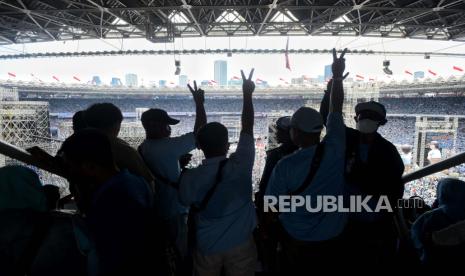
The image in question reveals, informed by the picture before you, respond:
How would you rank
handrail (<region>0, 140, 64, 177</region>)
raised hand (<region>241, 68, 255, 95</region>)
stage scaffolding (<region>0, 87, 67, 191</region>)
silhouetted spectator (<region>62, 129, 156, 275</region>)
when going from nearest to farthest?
silhouetted spectator (<region>62, 129, 156, 275</region>) → handrail (<region>0, 140, 64, 177</region>) → raised hand (<region>241, 68, 255, 95</region>) → stage scaffolding (<region>0, 87, 67, 191</region>)

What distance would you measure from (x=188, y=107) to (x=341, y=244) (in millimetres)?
29630

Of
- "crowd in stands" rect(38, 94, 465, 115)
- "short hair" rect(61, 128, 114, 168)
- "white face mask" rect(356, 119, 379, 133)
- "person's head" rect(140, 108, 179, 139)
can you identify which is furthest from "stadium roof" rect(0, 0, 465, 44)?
"crowd in stands" rect(38, 94, 465, 115)

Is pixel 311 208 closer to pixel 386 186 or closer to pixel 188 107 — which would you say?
pixel 386 186

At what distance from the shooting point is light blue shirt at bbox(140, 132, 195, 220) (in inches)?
62.6

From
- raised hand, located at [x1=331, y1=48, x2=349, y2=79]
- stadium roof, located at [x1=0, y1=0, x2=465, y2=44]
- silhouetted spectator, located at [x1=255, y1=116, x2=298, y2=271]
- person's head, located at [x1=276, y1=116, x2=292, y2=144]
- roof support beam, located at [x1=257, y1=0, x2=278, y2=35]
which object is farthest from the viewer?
stadium roof, located at [x1=0, y1=0, x2=465, y2=44]

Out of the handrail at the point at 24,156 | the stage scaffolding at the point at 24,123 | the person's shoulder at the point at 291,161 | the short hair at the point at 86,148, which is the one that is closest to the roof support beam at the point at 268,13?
the person's shoulder at the point at 291,161

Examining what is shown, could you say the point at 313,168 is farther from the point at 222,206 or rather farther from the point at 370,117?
the point at 370,117

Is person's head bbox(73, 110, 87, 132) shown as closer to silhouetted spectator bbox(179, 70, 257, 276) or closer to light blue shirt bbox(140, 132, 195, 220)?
light blue shirt bbox(140, 132, 195, 220)

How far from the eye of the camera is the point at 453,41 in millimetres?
9719

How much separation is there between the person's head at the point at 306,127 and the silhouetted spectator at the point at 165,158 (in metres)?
0.58

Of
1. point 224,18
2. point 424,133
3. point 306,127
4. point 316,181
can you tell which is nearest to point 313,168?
point 316,181

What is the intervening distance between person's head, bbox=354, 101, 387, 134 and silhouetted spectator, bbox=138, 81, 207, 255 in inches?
35.2

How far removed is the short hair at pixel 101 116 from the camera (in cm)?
138

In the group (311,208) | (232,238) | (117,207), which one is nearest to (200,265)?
(232,238)
